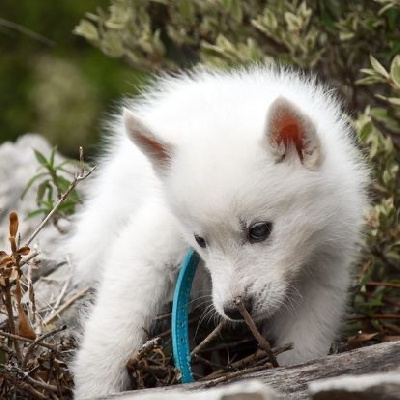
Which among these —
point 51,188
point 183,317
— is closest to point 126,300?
point 183,317

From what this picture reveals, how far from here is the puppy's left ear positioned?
11.3ft

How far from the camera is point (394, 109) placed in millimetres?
4293

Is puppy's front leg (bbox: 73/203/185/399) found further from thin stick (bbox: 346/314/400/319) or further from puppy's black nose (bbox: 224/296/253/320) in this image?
thin stick (bbox: 346/314/400/319)

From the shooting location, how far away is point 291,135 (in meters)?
3.56

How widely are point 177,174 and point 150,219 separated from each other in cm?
37

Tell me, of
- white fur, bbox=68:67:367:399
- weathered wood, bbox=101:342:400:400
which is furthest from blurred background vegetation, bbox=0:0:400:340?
weathered wood, bbox=101:342:400:400

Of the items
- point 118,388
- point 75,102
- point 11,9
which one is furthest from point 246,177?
point 11,9

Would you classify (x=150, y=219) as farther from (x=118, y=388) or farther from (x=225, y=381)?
(x=225, y=381)

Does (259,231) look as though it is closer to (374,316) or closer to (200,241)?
(200,241)

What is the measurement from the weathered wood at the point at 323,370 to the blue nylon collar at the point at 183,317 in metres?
0.44

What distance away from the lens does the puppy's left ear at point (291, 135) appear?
345cm

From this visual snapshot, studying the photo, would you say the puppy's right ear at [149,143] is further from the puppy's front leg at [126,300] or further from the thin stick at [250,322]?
the thin stick at [250,322]

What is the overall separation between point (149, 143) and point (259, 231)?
54 centimetres

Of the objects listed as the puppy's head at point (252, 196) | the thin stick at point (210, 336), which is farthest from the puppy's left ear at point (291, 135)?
the thin stick at point (210, 336)
